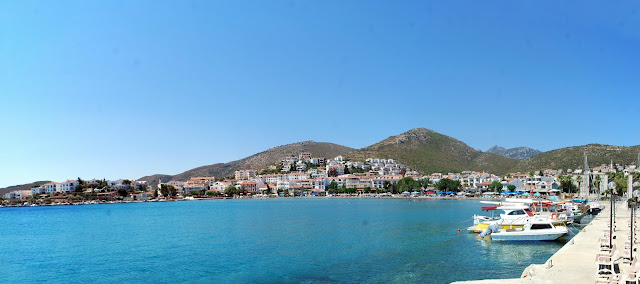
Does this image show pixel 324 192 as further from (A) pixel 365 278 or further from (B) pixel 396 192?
(A) pixel 365 278

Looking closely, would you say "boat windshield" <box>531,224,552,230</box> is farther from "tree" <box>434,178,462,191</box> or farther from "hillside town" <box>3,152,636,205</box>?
"tree" <box>434,178,462,191</box>

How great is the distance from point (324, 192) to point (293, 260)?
11058 centimetres

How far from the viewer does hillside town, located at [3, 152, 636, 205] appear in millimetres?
106938

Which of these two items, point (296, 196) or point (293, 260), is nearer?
point (293, 260)

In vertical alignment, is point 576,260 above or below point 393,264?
above

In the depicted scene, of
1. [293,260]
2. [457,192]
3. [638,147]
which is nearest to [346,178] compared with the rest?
[457,192]

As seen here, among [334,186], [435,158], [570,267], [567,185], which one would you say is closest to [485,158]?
[435,158]

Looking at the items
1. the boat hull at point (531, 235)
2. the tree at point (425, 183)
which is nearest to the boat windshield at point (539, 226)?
the boat hull at point (531, 235)

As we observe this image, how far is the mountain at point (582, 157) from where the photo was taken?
119 m

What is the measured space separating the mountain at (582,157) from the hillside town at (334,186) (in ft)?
15.5

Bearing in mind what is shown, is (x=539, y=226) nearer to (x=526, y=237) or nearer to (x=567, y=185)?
(x=526, y=237)

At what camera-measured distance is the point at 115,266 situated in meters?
22.3

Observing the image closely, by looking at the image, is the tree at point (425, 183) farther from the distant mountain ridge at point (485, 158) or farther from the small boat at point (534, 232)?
the small boat at point (534, 232)

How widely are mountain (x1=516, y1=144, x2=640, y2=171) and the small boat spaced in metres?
105
